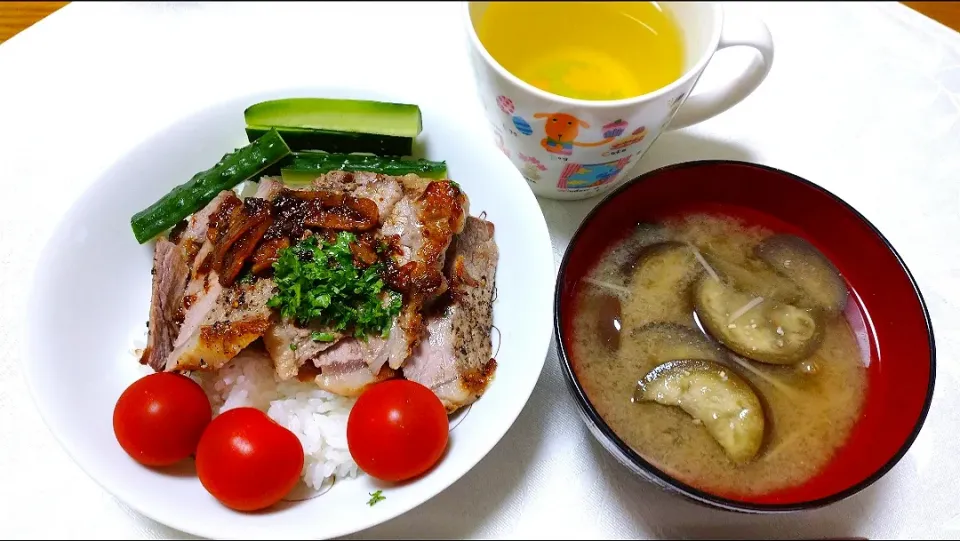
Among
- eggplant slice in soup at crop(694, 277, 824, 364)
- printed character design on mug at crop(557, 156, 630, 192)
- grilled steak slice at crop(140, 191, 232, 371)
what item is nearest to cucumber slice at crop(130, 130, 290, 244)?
grilled steak slice at crop(140, 191, 232, 371)

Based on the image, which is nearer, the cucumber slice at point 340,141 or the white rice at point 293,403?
the white rice at point 293,403

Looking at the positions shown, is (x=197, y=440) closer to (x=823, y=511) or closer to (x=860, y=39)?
(x=823, y=511)

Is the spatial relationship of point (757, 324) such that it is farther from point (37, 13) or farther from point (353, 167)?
point (37, 13)

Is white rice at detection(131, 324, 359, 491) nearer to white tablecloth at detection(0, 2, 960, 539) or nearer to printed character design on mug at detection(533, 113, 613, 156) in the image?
white tablecloth at detection(0, 2, 960, 539)

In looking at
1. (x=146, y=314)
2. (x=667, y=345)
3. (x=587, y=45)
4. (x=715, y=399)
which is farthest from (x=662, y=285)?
(x=146, y=314)

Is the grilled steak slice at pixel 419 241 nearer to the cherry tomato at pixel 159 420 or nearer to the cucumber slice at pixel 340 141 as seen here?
the cucumber slice at pixel 340 141

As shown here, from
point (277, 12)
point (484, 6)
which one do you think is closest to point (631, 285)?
point (484, 6)

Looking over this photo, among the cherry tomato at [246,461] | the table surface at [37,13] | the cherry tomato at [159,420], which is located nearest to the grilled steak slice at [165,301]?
the cherry tomato at [159,420]
